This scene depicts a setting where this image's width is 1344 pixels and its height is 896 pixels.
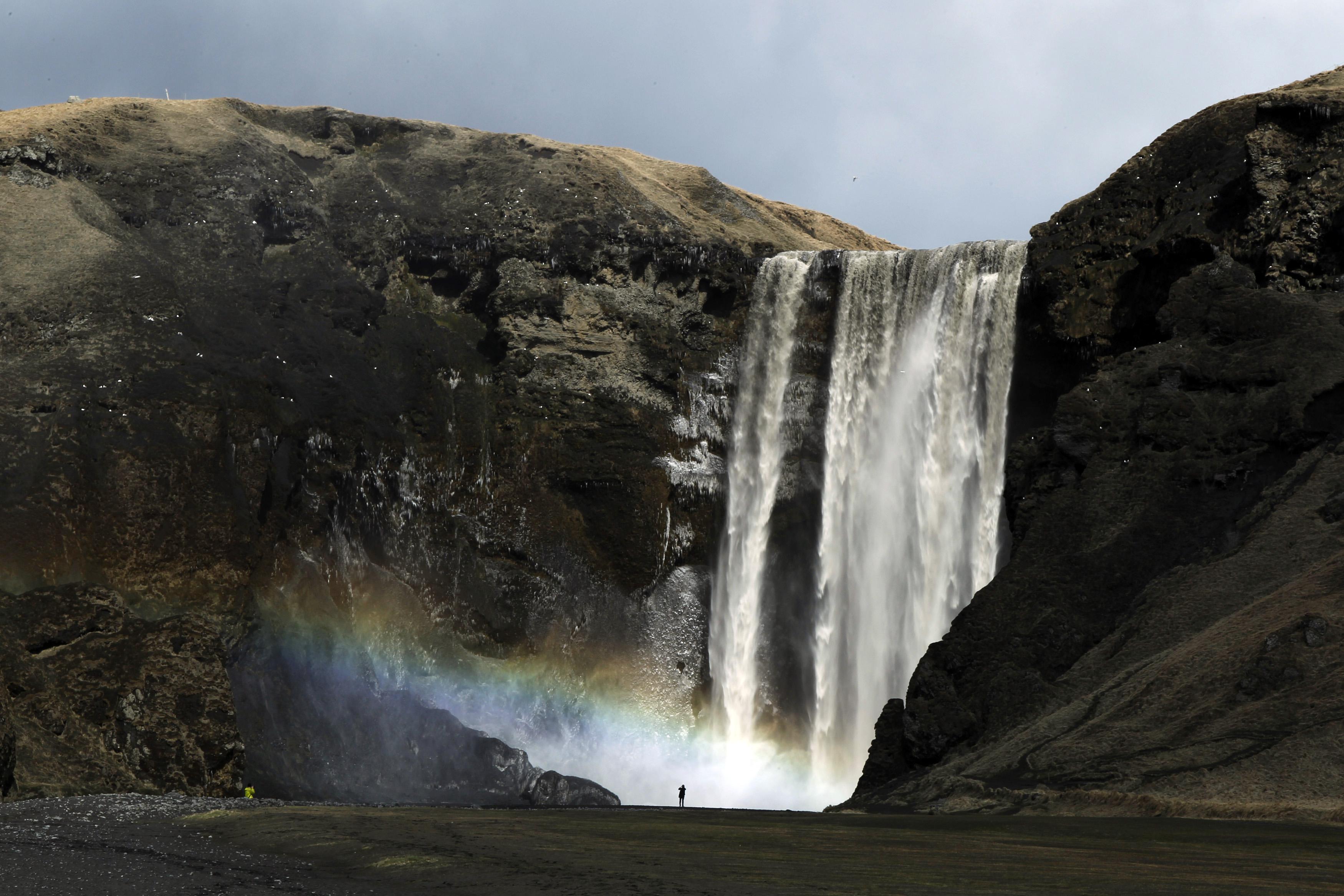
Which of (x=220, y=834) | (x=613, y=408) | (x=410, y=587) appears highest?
(x=613, y=408)

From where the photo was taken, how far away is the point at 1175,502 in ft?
144

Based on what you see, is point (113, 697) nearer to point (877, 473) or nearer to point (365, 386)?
point (365, 386)

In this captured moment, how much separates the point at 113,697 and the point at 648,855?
27537 millimetres

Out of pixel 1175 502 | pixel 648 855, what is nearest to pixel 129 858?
pixel 648 855

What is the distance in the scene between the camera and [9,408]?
164 feet

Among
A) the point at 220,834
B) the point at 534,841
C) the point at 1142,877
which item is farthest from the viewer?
the point at 220,834

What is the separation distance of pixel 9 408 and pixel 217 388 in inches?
304

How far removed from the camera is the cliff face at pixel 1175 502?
32469 millimetres

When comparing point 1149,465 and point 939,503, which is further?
point 939,503

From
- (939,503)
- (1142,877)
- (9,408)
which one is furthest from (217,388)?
(1142,877)

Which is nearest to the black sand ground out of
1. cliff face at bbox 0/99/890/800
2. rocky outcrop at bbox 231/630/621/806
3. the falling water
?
rocky outcrop at bbox 231/630/621/806

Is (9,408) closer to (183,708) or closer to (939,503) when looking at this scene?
(183,708)

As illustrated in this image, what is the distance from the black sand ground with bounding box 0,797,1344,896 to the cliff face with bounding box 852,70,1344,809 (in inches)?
210

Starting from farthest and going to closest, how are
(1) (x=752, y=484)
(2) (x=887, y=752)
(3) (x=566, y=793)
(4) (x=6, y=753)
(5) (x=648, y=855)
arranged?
(1) (x=752, y=484) → (3) (x=566, y=793) → (2) (x=887, y=752) → (4) (x=6, y=753) → (5) (x=648, y=855)
